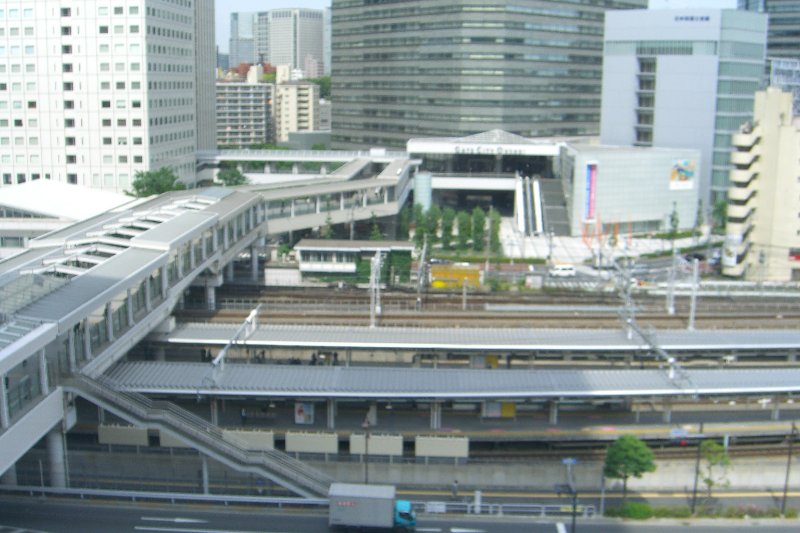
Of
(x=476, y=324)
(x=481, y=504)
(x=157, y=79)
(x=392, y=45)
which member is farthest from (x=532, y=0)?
(x=481, y=504)

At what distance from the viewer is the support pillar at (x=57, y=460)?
Result: 66.2 ft

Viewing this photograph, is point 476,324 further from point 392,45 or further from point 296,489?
point 392,45

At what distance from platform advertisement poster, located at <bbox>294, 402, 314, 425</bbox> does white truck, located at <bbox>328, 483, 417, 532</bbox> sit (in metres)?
4.86

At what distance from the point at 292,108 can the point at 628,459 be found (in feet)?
317

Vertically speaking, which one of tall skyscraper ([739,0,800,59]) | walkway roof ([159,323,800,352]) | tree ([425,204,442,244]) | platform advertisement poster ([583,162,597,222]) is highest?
tall skyscraper ([739,0,800,59])

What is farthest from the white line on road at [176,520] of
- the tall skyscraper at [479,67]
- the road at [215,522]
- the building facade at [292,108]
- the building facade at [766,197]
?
the building facade at [292,108]

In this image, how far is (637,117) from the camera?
62406 mm

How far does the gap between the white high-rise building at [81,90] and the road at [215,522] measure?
116ft

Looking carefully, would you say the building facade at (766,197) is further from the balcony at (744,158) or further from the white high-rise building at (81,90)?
the white high-rise building at (81,90)

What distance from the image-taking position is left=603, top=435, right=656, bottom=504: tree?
66.3 feet

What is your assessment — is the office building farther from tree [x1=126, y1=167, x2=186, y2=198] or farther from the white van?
tree [x1=126, y1=167, x2=186, y2=198]

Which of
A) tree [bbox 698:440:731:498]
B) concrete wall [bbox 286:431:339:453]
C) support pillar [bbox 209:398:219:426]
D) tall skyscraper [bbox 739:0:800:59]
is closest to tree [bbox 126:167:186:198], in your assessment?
support pillar [bbox 209:398:219:426]

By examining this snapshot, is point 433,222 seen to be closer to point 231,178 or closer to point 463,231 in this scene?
point 463,231

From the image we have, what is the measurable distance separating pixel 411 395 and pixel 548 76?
171ft
